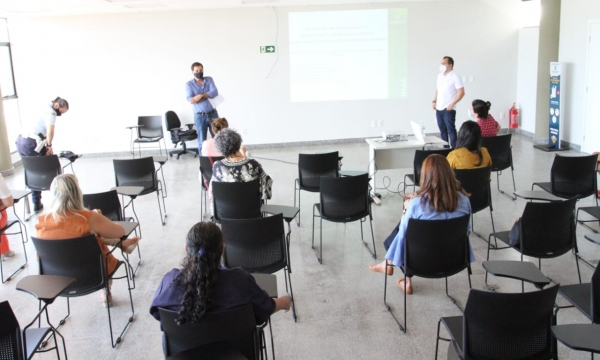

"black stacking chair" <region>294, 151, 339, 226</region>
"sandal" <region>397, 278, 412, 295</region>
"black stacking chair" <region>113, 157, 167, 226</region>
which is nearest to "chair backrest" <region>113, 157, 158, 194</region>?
"black stacking chair" <region>113, 157, 167, 226</region>

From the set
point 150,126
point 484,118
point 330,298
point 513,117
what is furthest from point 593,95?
point 150,126

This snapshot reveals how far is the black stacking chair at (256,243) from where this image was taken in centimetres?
361

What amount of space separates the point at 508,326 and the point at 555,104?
8.14 m

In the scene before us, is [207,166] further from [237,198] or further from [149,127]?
[149,127]

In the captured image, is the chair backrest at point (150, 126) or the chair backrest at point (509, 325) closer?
the chair backrest at point (509, 325)

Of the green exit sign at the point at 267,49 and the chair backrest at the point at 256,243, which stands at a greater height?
the green exit sign at the point at 267,49

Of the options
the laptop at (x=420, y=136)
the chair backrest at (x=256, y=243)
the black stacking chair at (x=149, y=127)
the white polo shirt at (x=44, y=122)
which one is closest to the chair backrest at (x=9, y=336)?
the chair backrest at (x=256, y=243)

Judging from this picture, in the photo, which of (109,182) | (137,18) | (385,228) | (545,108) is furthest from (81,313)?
(545,108)

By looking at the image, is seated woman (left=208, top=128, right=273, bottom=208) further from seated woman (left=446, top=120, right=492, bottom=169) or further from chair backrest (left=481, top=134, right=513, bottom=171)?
chair backrest (left=481, top=134, right=513, bottom=171)

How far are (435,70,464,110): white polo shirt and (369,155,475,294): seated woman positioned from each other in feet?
16.9

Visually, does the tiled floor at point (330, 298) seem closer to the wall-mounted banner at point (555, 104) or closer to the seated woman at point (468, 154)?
the seated woman at point (468, 154)

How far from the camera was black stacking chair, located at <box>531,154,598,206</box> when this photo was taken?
520 cm

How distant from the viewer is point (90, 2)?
8.28 meters

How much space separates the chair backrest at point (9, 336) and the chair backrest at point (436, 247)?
2.36m
